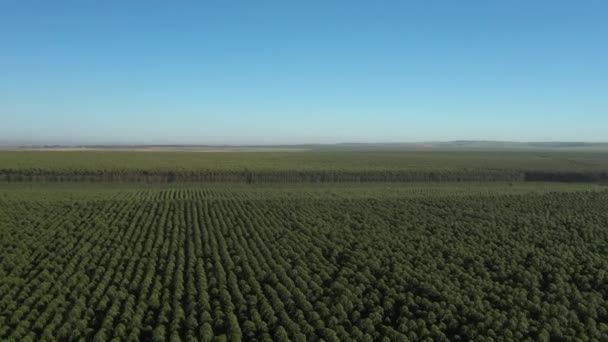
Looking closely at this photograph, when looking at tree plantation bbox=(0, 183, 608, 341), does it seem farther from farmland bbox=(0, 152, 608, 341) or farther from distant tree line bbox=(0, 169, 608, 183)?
distant tree line bbox=(0, 169, 608, 183)

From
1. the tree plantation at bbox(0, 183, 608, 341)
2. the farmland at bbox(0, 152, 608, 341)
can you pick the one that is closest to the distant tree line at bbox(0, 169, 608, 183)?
the farmland at bbox(0, 152, 608, 341)

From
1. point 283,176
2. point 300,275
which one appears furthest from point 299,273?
point 283,176

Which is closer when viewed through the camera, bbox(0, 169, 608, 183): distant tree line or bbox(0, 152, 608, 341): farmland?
bbox(0, 152, 608, 341): farmland

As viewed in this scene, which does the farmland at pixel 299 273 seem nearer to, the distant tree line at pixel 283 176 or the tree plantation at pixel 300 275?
the tree plantation at pixel 300 275

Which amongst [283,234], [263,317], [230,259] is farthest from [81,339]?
[283,234]

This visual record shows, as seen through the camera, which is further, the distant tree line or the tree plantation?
the distant tree line

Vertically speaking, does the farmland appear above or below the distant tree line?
below
